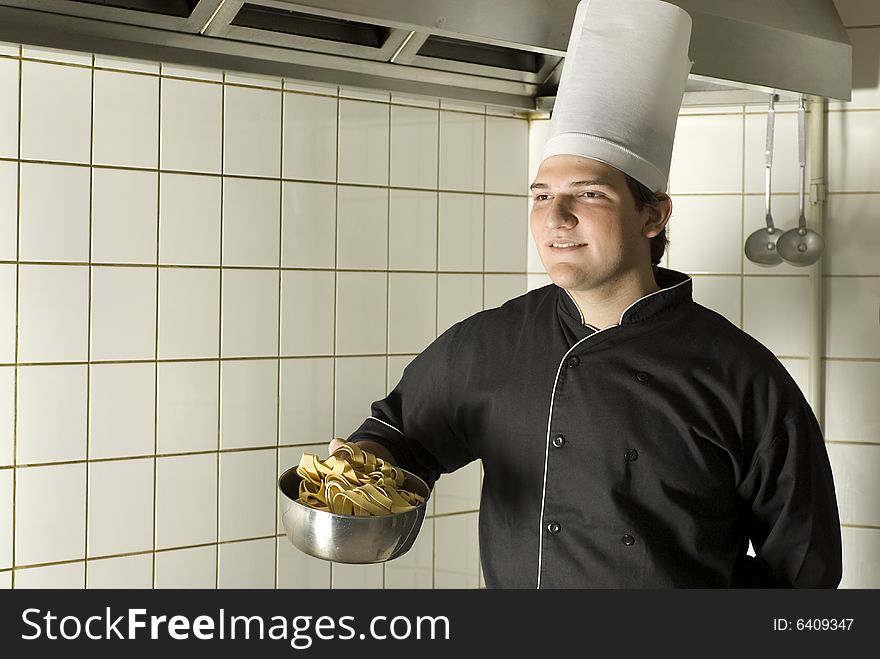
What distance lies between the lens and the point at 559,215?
1.24 metres

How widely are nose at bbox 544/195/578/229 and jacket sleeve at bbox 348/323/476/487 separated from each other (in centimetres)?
28

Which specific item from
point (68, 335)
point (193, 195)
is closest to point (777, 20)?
point (193, 195)

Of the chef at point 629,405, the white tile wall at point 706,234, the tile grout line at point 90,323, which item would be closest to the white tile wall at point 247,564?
the tile grout line at point 90,323

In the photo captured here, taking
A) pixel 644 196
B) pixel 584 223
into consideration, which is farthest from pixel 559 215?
pixel 644 196

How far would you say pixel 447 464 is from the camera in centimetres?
145

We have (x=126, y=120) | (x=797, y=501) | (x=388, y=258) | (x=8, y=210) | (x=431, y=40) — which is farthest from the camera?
(x=388, y=258)

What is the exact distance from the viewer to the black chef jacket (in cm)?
125

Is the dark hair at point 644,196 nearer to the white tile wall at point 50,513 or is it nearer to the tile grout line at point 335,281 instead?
the tile grout line at point 335,281

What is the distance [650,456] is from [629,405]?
7cm

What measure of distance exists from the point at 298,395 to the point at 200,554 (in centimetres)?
31

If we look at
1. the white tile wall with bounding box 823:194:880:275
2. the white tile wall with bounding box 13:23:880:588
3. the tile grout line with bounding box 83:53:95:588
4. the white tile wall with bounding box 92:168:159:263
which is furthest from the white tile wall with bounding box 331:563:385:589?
the white tile wall with bounding box 823:194:880:275

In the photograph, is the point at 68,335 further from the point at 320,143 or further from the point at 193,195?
the point at 320,143

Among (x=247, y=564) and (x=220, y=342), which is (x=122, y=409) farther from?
(x=247, y=564)

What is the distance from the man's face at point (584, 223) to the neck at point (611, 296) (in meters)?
0.01
